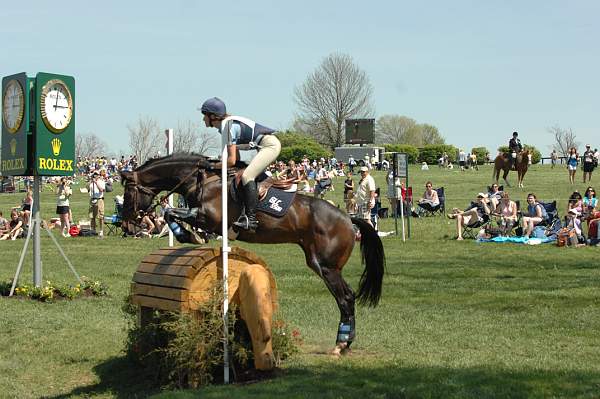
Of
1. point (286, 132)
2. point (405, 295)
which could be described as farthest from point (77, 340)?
point (286, 132)

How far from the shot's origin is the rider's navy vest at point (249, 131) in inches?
393

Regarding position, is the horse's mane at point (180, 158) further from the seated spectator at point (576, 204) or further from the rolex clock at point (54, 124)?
the seated spectator at point (576, 204)

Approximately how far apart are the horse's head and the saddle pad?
1.57 metres

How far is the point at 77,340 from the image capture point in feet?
41.4

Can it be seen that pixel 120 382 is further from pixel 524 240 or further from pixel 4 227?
pixel 4 227

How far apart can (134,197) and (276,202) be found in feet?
6.12

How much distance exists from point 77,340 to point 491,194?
65.6 feet

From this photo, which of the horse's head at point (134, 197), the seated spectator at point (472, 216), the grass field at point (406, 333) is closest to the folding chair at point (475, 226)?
the seated spectator at point (472, 216)

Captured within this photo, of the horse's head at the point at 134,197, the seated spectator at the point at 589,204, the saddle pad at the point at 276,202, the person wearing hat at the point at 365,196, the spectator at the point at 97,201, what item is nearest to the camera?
the saddle pad at the point at 276,202

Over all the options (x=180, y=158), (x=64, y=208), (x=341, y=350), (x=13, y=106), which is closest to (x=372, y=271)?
(x=341, y=350)

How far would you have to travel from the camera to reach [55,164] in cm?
1644

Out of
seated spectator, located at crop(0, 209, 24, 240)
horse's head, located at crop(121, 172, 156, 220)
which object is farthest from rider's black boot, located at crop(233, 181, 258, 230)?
seated spectator, located at crop(0, 209, 24, 240)

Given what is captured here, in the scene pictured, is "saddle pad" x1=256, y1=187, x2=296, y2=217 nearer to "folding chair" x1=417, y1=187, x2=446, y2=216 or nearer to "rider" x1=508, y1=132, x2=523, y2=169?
"folding chair" x1=417, y1=187, x2=446, y2=216

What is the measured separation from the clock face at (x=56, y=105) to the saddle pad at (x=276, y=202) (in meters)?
7.48
